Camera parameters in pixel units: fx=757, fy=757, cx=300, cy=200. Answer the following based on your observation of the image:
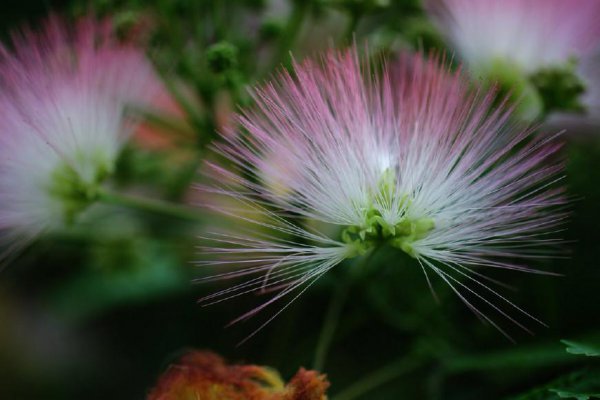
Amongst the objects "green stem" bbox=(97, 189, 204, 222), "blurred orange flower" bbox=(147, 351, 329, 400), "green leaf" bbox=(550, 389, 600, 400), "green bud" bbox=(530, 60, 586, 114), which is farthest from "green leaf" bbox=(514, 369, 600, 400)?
"green stem" bbox=(97, 189, 204, 222)

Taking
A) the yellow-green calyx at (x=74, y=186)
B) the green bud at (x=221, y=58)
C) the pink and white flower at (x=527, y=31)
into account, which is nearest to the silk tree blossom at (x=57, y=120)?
the yellow-green calyx at (x=74, y=186)

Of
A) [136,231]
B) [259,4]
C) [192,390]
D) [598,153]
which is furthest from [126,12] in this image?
[598,153]

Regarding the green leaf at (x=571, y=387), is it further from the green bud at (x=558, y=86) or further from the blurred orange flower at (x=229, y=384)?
the green bud at (x=558, y=86)

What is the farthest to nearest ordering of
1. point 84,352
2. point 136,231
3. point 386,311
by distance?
point 84,352 < point 136,231 < point 386,311

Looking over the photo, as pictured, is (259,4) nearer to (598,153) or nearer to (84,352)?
(598,153)

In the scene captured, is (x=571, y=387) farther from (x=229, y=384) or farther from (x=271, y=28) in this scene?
(x=271, y=28)
